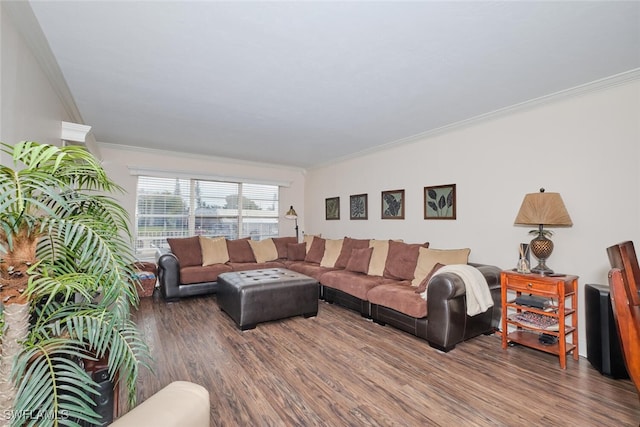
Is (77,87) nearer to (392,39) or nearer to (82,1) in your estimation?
(82,1)

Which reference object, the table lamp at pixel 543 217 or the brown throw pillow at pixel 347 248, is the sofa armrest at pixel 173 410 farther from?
the brown throw pillow at pixel 347 248

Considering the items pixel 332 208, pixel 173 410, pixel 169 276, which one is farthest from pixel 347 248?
pixel 173 410

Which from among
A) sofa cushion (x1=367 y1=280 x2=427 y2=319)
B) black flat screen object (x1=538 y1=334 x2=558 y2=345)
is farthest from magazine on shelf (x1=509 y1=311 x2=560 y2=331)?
sofa cushion (x1=367 y1=280 x2=427 y2=319)

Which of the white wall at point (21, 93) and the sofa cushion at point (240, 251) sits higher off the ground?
the white wall at point (21, 93)

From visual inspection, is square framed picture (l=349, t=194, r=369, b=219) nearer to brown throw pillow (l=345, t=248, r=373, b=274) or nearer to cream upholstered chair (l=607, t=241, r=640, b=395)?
brown throw pillow (l=345, t=248, r=373, b=274)

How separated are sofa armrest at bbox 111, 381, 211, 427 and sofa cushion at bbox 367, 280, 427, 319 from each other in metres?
2.35

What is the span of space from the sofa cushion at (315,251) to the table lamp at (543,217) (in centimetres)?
325

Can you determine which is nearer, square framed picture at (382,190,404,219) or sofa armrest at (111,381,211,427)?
sofa armrest at (111,381,211,427)

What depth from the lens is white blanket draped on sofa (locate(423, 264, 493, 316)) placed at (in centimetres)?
280

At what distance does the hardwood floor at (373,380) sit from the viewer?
1.82 meters

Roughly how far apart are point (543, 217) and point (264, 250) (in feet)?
14.2

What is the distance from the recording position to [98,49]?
209cm

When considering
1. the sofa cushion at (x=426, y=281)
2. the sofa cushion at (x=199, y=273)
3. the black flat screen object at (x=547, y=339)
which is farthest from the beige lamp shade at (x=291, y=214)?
the black flat screen object at (x=547, y=339)

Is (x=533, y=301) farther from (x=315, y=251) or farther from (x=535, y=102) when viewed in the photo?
(x=315, y=251)
